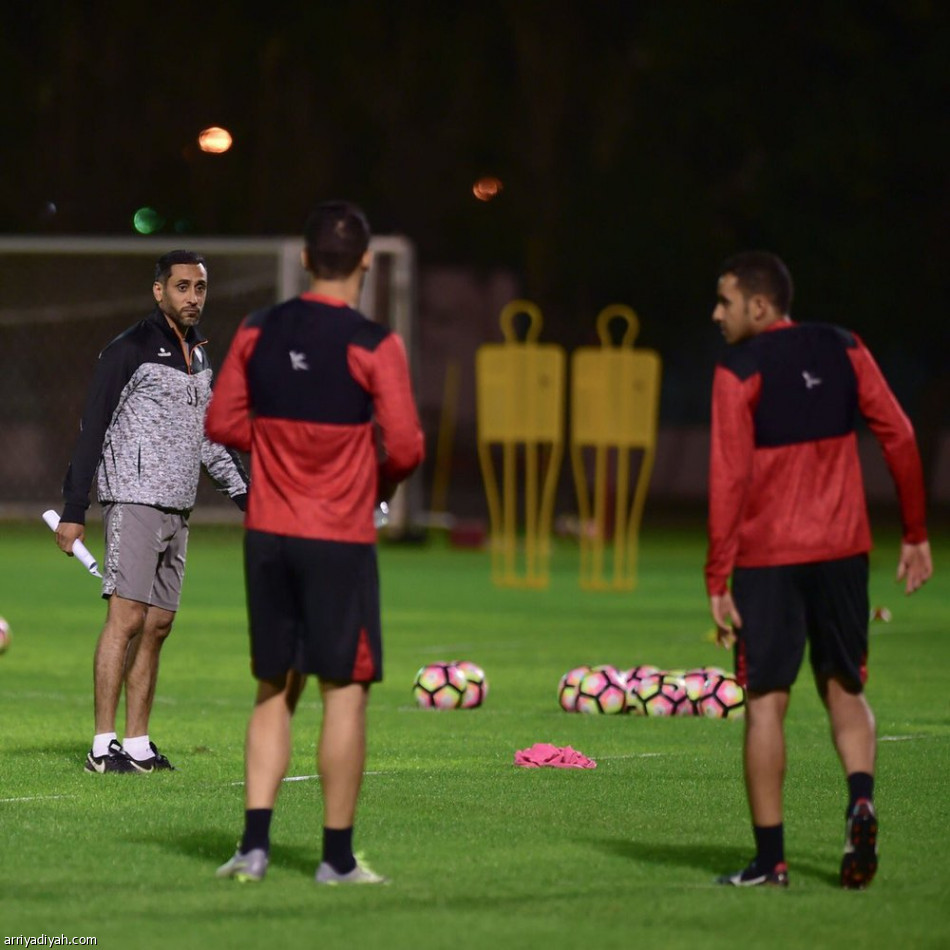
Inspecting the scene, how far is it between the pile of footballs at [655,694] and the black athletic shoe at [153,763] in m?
3.31

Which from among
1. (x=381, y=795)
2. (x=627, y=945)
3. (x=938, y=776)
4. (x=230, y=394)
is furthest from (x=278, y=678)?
(x=938, y=776)

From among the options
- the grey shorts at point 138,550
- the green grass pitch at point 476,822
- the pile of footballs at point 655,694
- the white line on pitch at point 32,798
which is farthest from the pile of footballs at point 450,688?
the white line on pitch at point 32,798

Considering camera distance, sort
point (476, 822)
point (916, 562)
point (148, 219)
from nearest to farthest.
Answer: point (916, 562)
point (476, 822)
point (148, 219)

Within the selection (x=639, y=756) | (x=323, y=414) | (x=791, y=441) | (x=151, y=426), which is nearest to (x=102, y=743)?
(x=151, y=426)

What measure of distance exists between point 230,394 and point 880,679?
872 cm

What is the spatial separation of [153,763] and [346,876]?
3188 mm

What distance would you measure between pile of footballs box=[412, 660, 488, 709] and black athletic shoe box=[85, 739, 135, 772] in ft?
10.8

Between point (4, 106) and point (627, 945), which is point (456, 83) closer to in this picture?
point (4, 106)

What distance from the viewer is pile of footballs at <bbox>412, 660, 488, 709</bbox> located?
13.4 metres

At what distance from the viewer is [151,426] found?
33.9 ft

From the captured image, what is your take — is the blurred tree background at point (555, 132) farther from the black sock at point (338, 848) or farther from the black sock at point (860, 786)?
the black sock at point (338, 848)

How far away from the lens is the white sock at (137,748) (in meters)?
10.4

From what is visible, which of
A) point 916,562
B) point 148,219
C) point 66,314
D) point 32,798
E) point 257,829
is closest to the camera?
point 257,829

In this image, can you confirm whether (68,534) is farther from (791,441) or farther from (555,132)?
(555,132)
